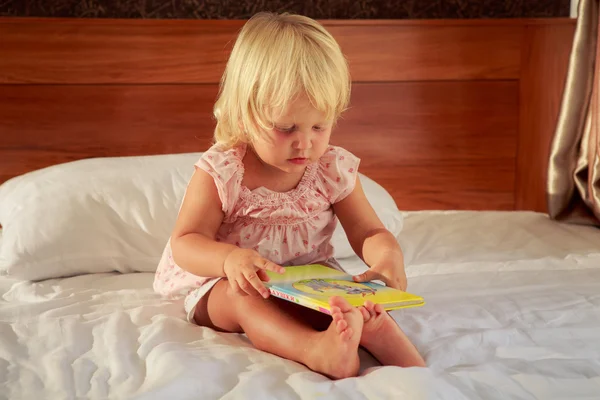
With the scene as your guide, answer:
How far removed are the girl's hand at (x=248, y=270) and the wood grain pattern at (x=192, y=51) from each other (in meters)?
1.27

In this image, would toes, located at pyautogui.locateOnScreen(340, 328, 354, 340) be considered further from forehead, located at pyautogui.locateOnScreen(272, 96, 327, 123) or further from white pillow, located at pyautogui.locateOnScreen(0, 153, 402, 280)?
white pillow, located at pyautogui.locateOnScreen(0, 153, 402, 280)

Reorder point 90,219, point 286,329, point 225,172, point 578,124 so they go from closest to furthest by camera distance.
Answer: point 286,329
point 225,172
point 90,219
point 578,124

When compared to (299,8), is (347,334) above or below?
below

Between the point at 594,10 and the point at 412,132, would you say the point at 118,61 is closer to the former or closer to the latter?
the point at 412,132

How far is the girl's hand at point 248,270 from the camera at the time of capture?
112 centimetres

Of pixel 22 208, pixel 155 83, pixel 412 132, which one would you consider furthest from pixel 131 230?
pixel 412 132

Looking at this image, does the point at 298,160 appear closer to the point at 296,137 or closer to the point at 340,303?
the point at 296,137

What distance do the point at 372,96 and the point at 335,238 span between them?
2.67ft

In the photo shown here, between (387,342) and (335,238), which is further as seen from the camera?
(335,238)

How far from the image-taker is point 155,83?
7.65 feet

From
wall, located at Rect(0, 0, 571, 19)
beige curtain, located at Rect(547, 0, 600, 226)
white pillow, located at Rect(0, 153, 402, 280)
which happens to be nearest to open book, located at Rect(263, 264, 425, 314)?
white pillow, located at Rect(0, 153, 402, 280)

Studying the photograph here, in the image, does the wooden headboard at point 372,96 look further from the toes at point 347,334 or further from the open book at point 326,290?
the toes at point 347,334

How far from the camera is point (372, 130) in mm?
2449

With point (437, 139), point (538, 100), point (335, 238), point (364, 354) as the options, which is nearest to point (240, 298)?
point (364, 354)
